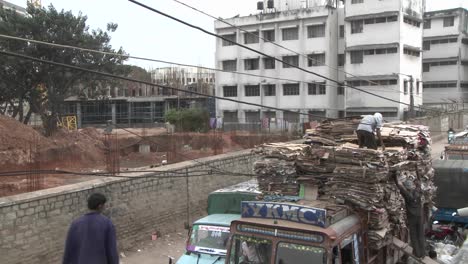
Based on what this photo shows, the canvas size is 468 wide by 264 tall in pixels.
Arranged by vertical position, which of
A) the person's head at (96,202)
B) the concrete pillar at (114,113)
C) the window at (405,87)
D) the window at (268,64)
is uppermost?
the window at (268,64)

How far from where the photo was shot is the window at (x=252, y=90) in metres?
49.9

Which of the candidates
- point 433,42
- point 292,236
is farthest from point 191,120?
point 292,236

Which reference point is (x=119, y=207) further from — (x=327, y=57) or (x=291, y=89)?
(x=291, y=89)

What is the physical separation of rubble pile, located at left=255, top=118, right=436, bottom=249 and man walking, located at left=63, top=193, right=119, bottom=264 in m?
3.92

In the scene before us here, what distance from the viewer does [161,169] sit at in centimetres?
1520

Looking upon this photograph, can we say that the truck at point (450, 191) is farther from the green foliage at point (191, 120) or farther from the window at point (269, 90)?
the window at point (269, 90)

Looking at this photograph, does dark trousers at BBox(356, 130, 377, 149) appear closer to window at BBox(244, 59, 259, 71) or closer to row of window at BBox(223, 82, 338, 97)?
row of window at BBox(223, 82, 338, 97)

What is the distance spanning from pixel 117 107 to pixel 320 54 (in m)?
32.4

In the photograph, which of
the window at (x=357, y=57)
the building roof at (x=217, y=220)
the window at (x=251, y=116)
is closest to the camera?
the building roof at (x=217, y=220)

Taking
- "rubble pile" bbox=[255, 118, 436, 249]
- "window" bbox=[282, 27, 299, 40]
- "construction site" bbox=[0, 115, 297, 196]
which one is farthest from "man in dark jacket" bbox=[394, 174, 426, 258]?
"window" bbox=[282, 27, 299, 40]

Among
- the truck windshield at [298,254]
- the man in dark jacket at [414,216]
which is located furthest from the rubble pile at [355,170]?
the truck windshield at [298,254]

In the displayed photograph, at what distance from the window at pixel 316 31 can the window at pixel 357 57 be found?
3.72 metres

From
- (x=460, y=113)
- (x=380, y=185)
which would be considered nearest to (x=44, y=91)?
(x=380, y=185)

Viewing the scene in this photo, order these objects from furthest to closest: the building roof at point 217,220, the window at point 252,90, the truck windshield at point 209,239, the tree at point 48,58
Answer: the window at point 252,90 → the tree at point 48,58 → the building roof at point 217,220 → the truck windshield at point 209,239
